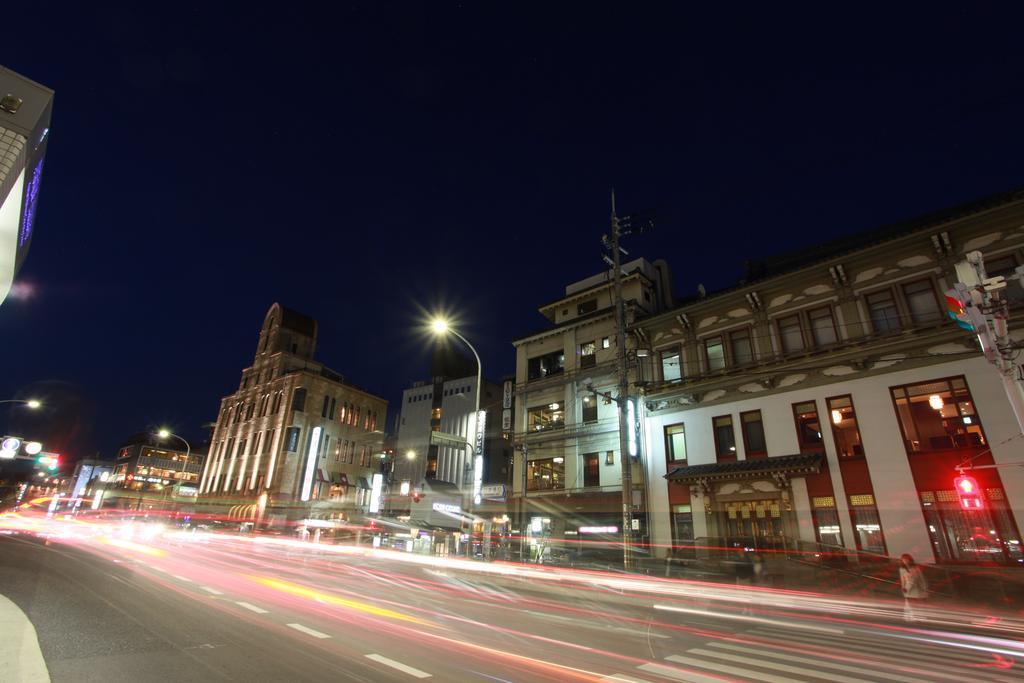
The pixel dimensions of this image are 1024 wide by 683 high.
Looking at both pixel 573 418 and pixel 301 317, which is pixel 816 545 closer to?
pixel 573 418

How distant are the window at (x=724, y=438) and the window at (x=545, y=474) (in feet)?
31.9

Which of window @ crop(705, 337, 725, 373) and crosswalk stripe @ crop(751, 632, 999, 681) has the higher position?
window @ crop(705, 337, 725, 373)

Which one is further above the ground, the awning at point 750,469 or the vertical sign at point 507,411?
Result: the vertical sign at point 507,411

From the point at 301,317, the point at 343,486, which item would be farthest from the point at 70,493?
the point at 343,486

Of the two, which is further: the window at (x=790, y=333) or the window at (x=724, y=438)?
the window at (x=724, y=438)

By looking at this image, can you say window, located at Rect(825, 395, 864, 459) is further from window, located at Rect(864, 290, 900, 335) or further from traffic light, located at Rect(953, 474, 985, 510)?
traffic light, located at Rect(953, 474, 985, 510)

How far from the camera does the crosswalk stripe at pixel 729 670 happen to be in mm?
7055

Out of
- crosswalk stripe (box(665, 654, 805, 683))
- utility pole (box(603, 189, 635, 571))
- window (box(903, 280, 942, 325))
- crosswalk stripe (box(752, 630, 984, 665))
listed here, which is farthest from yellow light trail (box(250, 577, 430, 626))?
window (box(903, 280, 942, 325))

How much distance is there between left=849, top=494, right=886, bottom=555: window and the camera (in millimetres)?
18531

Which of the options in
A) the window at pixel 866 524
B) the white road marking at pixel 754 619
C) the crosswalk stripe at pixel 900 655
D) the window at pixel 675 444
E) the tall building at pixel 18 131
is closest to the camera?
the crosswalk stripe at pixel 900 655

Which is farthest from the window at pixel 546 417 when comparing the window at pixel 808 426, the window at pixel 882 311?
the window at pixel 882 311

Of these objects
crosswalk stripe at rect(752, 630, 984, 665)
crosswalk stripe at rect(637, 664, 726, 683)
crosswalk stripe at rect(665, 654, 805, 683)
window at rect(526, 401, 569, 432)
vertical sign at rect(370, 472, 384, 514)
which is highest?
window at rect(526, 401, 569, 432)

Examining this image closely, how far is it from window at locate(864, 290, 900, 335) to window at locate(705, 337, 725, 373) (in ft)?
21.1

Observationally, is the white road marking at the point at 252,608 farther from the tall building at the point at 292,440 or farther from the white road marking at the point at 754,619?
the tall building at the point at 292,440
